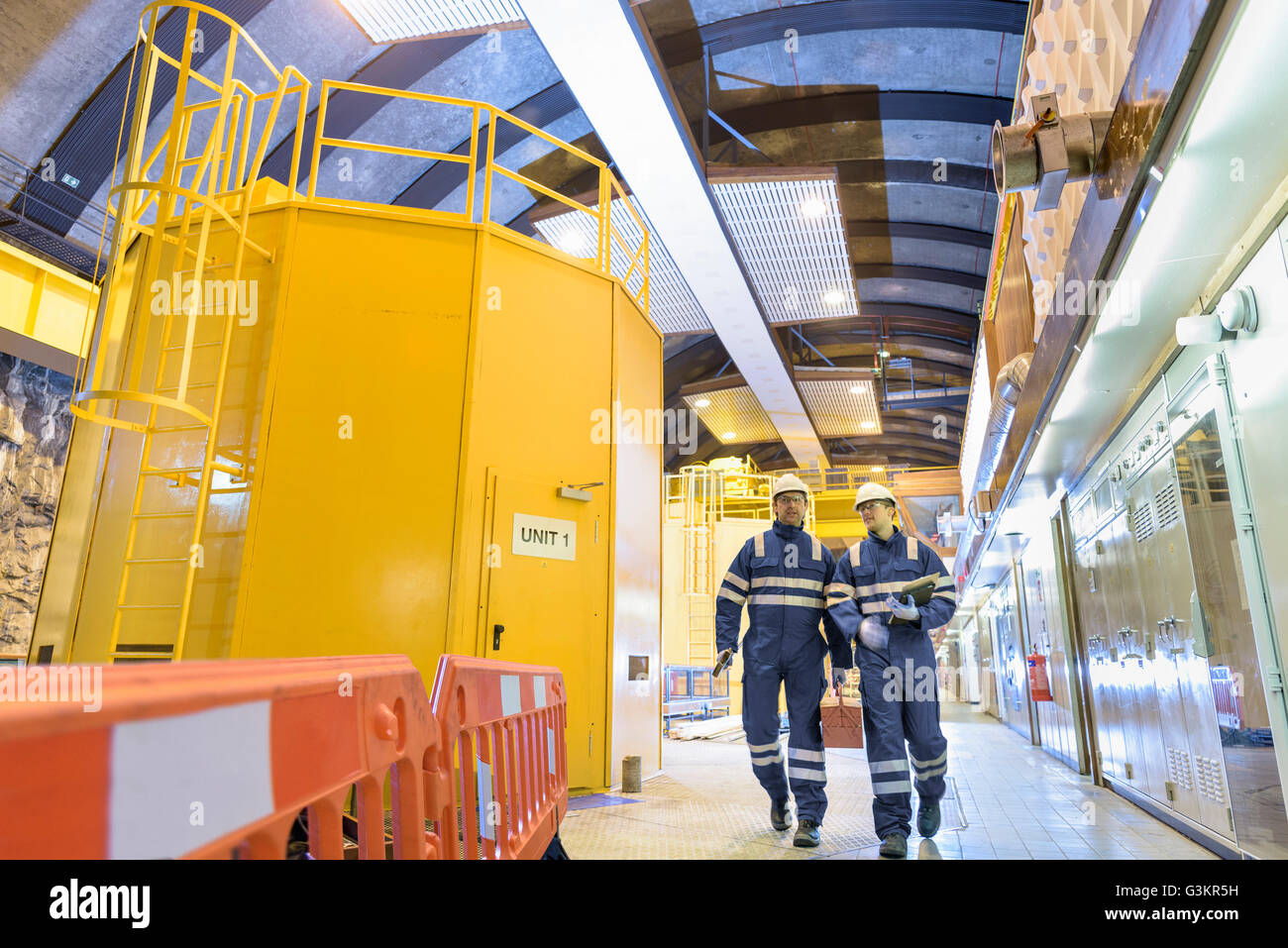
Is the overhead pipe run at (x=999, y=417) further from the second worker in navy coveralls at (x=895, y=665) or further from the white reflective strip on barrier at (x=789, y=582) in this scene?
the white reflective strip on barrier at (x=789, y=582)

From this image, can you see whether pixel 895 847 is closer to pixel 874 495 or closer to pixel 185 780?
pixel 874 495

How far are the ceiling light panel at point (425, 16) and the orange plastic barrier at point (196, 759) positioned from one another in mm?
6532

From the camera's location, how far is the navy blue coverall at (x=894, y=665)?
4.23m

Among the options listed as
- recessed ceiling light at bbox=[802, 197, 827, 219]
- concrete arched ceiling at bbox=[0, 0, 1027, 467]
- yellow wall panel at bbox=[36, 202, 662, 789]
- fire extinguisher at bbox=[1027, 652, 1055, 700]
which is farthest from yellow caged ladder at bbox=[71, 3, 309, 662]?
fire extinguisher at bbox=[1027, 652, 1055, 700]

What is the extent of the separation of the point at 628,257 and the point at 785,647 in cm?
574

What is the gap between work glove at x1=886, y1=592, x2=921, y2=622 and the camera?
4.43m

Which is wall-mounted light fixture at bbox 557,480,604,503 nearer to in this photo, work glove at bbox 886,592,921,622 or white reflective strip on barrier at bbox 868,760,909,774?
work glove at bbox 886,592,921,622

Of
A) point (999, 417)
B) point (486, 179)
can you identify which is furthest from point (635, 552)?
point (999, 417)

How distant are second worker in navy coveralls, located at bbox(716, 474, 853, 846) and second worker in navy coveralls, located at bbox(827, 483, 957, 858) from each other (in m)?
0.18

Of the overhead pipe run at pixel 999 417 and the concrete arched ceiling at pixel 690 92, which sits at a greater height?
the concrete arched ceiling at pixel 690 92

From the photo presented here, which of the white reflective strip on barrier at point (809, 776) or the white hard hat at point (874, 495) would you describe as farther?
the white hard hat at point (874, 495)

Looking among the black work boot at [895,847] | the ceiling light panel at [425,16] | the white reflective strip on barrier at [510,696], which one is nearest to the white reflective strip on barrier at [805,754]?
the black work boot at [895,847]
